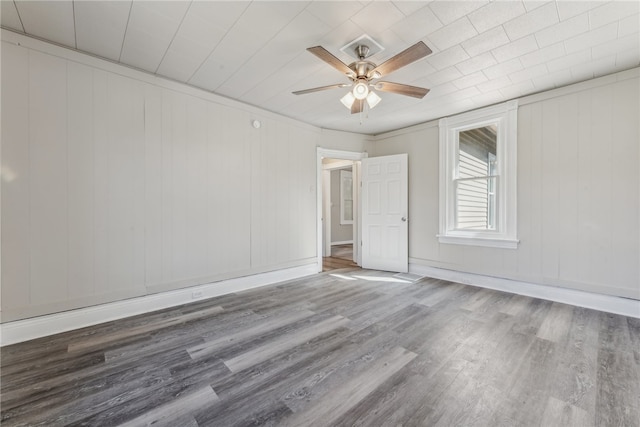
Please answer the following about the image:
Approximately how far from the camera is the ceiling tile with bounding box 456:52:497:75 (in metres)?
2.57

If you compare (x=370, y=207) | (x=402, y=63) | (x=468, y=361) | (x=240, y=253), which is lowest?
(x=468, y=361)

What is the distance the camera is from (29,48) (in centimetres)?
230

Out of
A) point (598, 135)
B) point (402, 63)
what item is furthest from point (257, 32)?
point (598, 135)

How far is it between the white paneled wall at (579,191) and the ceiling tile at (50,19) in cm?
496

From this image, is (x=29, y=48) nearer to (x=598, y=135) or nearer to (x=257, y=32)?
(x=257, y=32)

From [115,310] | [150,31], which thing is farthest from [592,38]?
[115,310]

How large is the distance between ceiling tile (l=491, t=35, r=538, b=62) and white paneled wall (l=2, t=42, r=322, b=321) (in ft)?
9.61

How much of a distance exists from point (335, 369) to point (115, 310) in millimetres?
2389

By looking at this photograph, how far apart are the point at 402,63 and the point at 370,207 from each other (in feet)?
10.4

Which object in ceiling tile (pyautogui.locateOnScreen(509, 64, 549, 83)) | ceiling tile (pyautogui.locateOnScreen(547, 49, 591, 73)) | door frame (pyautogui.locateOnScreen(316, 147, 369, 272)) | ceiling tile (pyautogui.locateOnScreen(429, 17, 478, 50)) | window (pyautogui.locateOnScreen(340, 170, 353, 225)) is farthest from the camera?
window (pyautogui.locateOnScreen(340, 170, 353, 225))

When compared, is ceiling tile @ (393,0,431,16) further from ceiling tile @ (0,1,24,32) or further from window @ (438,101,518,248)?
ceiling tile @ (0,1,24,32)

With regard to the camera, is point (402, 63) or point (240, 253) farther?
point (240, 253)

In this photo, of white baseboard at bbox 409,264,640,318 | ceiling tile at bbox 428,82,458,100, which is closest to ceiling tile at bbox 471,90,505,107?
ceiling tile at bbox 428,82,458,100

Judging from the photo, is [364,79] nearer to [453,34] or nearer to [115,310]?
[453,34]
